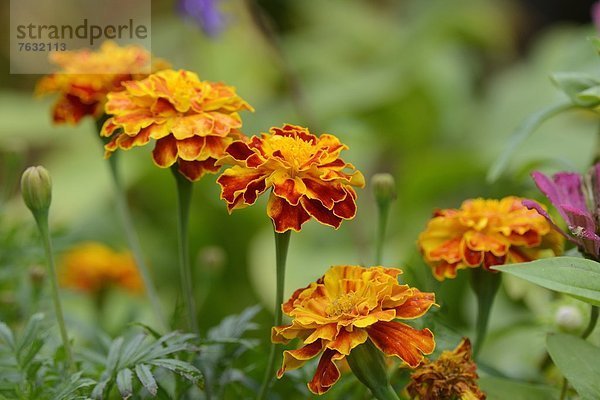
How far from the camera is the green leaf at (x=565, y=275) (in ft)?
1.37

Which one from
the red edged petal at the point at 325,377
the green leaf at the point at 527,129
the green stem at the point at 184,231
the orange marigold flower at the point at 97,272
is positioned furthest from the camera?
the orange marigold flower at the point at 97,272

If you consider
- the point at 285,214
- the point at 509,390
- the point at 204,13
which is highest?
the point at 204,13

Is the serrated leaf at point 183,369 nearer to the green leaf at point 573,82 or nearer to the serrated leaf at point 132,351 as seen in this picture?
the serrated leaf at point 132,351

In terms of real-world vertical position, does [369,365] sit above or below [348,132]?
below

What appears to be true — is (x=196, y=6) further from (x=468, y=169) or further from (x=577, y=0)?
(x=577, y=0)

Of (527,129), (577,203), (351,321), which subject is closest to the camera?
(351,321)

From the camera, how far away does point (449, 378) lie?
0.46 m

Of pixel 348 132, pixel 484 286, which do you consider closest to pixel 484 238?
pixel 484 286

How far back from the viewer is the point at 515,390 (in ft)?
1.69

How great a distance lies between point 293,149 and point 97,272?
2.01 feet

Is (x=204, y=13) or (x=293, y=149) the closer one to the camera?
(x=293, y=149)

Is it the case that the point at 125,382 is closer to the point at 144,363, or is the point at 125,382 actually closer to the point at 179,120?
the point at 144,363

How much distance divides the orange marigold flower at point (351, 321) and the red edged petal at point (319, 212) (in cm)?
3

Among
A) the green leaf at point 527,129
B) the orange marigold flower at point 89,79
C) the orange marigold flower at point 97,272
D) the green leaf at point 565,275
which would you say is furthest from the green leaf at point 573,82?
the orange marigold flower at point 97,272
